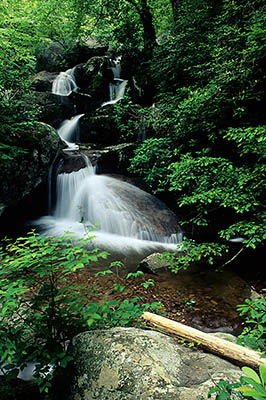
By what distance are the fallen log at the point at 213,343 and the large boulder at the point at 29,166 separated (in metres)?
5.42

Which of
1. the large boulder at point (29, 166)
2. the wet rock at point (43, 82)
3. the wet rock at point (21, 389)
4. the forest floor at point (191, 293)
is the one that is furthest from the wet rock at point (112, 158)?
the wet rock at point (21, 389)

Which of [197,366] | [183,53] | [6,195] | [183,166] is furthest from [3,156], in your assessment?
[183,53]

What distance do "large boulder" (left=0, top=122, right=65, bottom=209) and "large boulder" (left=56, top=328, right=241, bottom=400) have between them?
5619 mm

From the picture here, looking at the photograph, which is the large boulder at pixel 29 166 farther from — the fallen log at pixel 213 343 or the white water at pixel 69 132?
the fallen log at pixel 213 343

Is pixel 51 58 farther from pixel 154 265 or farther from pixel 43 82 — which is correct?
pixel 154 265

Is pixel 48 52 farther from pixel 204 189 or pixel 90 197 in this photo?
pixel 204 189

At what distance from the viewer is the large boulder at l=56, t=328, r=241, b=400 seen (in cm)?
141

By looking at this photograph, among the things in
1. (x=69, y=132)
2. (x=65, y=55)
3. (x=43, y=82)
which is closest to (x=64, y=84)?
(x=43, y=82)

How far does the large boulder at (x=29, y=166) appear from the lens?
251 inches

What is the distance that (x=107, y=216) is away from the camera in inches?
283

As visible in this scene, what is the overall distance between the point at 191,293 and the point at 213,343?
177cm

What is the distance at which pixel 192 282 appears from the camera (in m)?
4.47

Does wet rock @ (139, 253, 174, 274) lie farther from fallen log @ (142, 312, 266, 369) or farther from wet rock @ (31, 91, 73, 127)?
wet rock @ (31, 91, 73, 127)

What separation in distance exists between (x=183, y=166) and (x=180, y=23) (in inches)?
263
